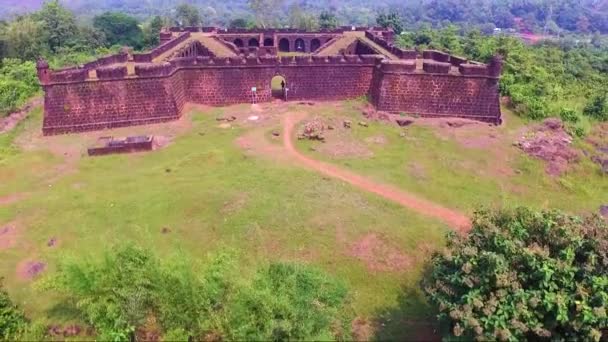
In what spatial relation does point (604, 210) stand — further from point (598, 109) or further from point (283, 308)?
point (283, 308)

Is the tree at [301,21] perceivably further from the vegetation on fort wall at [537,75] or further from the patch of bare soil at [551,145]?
the patch of bare soil at [551,145]

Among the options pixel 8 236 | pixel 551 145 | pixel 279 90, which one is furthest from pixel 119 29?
pixel 551 145

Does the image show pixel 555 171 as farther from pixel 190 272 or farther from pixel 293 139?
pixel 190 272

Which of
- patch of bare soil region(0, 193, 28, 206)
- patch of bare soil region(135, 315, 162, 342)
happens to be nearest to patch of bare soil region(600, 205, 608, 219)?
patch of bare soil region(135, 315, 162, 342)

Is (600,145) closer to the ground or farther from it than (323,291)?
farther from it

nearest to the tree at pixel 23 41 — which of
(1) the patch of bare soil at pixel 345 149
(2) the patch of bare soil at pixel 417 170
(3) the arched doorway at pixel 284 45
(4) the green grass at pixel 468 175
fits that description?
(3) the arched doorway at pixel 284 45

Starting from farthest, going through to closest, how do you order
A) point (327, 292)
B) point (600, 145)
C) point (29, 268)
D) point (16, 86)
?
1. point (16, 86)
2. point (600, 145)
3. point (29, 268)
4. point (327, 292)
